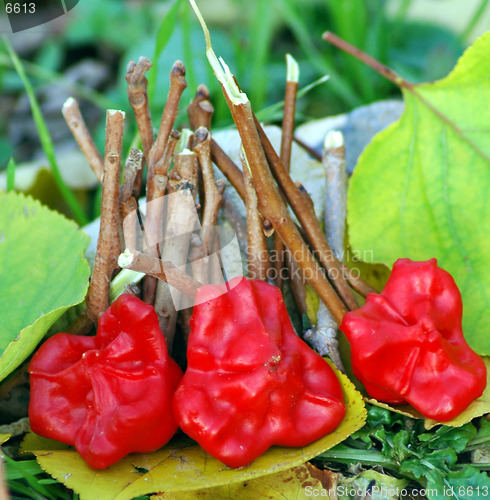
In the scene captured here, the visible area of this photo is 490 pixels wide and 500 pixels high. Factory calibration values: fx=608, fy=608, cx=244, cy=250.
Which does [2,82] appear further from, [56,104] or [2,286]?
[2,286]

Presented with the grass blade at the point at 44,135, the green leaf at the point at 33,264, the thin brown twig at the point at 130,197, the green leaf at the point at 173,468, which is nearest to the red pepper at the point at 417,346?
the green leaf at the point at 173,468

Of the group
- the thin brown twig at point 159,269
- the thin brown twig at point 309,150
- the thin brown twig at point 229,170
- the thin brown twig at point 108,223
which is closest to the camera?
the thin brown twig at point 159,269

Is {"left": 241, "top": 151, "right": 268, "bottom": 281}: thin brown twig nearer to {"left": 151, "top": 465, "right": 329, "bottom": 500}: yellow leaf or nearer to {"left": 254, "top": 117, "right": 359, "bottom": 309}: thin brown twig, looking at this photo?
{"left": 254, "top": 117, "right": 359, "bottom": 309}: thin brown twig

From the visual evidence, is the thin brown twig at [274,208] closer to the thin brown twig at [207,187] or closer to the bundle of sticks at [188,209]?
the bundle of sticks at [188,209]

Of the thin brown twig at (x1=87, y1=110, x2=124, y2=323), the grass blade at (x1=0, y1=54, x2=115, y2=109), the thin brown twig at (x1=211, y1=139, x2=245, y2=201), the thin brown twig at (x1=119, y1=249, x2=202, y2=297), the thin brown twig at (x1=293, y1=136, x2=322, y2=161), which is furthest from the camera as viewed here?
the grass blade at (x1=0, y1=54, x2=115, y2=109)

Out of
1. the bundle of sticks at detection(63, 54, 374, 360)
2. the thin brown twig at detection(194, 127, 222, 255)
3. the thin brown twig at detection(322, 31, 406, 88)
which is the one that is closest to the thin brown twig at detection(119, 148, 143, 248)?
the bundle of sticks at detection(63, 54, 374, 360)

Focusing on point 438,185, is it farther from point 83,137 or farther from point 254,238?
point 83,137
